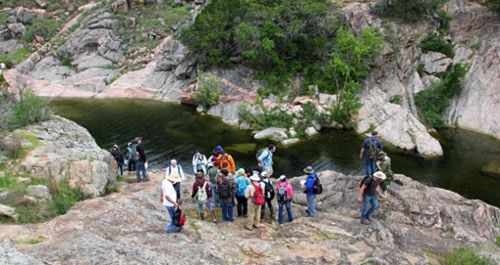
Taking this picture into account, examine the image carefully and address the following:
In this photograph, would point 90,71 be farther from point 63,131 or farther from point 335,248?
point 335,248

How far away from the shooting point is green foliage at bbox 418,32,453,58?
1495 inches

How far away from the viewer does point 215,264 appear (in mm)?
9266

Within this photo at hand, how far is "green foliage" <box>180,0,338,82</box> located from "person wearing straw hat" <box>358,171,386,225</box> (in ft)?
89.0

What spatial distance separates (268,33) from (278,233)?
1156 inches

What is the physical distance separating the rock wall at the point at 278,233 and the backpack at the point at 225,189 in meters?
0.97

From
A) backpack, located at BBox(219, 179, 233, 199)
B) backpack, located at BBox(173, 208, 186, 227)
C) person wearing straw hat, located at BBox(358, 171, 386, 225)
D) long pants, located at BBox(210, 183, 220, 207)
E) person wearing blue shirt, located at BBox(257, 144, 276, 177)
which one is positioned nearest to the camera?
backpack, located at BBox(173, 208, 186, 227)

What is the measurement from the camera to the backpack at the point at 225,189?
11922 mm

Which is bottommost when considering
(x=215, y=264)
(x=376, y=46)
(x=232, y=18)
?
(x=215, y=264)

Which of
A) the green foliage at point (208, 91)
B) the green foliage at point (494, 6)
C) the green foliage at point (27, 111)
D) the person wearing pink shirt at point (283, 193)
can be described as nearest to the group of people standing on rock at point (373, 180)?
the person wearing pink shirt at point (283, 193)

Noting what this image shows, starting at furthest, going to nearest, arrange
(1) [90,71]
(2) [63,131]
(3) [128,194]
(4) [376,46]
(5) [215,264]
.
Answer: (1) [90,71]
(4) [376,46]
(2) [63,131]
(3) [128,194]
(5) [215,264]

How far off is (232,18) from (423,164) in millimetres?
24534

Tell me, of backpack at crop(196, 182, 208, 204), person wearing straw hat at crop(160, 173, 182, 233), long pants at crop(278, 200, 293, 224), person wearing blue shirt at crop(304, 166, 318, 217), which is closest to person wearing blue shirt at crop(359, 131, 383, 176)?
person wearing blue shirt at crop(304, 166, 318, 217)

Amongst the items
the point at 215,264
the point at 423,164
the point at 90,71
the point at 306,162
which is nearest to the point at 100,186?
the point at 215,264

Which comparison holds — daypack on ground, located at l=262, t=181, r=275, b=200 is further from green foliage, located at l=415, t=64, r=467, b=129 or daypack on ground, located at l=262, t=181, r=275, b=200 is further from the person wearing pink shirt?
green foliage, located at l=415, t=64, r=467, b=129
